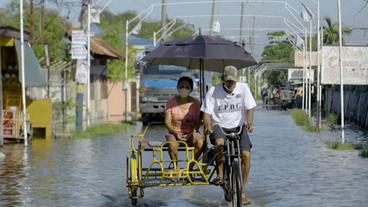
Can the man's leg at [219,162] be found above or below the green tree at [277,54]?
below

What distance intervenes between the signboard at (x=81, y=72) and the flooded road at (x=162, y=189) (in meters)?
6.13

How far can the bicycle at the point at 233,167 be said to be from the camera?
427 inches

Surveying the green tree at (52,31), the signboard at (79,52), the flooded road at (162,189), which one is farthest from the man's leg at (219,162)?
the green tree at (52,31)

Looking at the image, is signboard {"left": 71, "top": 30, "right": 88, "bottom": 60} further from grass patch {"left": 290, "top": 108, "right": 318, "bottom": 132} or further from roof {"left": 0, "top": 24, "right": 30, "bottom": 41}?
grass patch {"left": 290, "top": 108, "right": 318, "bottom": 132}

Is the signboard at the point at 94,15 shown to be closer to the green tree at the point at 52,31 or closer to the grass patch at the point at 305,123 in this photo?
the green tree at the point at 52,31

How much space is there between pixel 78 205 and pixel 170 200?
4.46 feet

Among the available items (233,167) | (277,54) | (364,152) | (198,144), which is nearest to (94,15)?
(364,152)

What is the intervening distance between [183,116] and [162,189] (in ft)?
7.75

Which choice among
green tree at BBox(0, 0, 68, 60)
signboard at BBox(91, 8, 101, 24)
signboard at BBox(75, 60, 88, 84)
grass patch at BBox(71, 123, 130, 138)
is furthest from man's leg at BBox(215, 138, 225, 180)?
green tree at BBox(0, 0, 68, 60)

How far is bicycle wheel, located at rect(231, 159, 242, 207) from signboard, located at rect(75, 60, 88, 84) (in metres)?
20.1

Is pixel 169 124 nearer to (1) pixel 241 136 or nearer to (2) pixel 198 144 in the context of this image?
(2) pixel 198 144

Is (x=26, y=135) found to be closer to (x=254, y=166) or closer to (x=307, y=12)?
(x=254, y=166)

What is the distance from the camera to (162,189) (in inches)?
570

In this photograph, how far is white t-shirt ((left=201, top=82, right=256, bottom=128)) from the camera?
1187 centimetres
